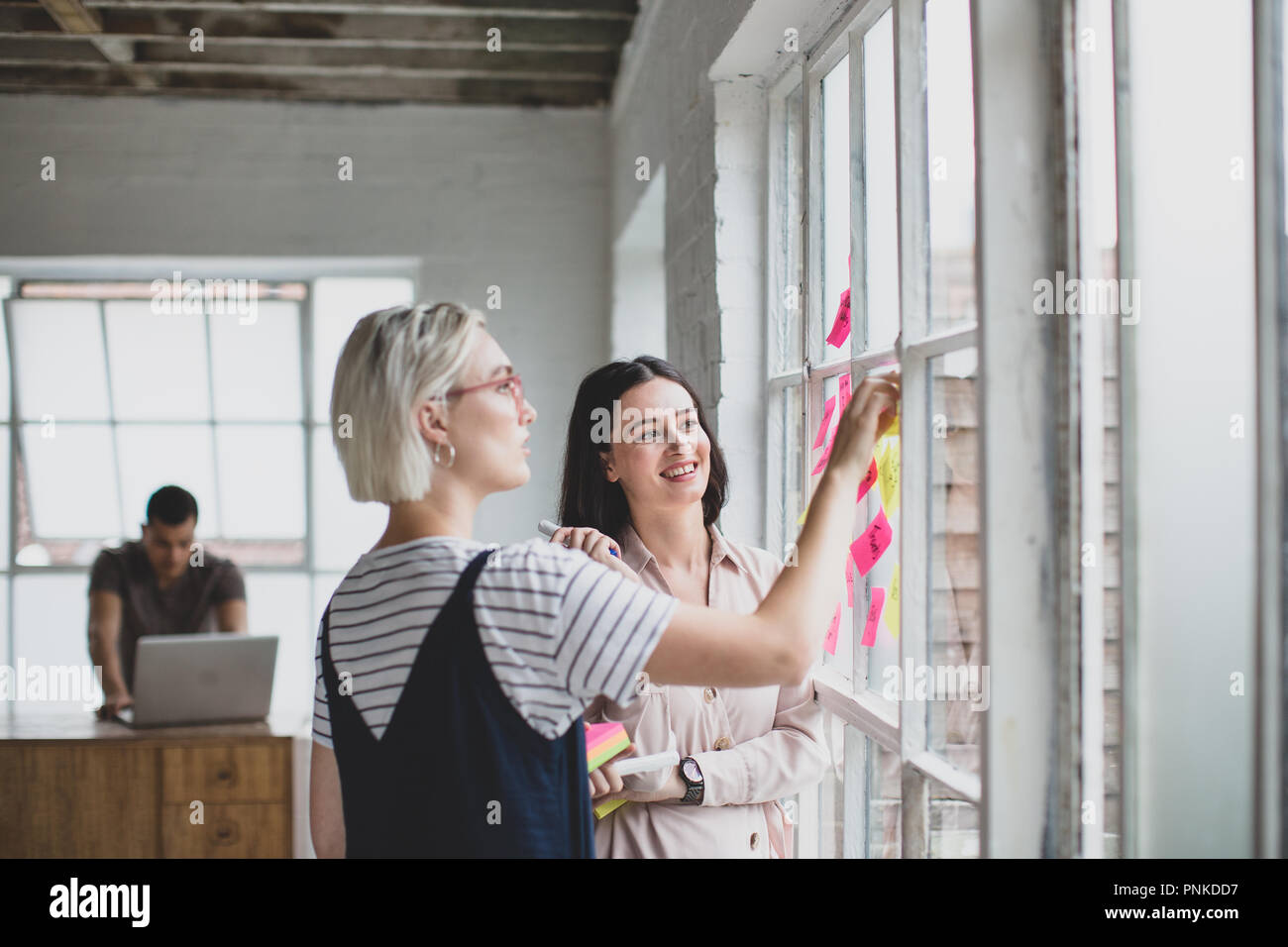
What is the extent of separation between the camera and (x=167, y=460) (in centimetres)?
484

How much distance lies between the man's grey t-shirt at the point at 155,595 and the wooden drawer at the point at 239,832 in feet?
2.58

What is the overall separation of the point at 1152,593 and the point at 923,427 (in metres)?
0.47

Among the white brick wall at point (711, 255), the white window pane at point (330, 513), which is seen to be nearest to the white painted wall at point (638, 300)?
the white brick wall at point (711, 255)

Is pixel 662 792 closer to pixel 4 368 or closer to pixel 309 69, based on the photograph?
pixel 309 69

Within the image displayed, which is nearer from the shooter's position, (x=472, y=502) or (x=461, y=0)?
(x=472, y=502)

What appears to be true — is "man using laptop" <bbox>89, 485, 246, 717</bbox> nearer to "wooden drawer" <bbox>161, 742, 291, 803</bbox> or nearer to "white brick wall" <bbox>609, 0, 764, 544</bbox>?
"wooden drawer" <bbox>161, 742, 291, 803</bbox>

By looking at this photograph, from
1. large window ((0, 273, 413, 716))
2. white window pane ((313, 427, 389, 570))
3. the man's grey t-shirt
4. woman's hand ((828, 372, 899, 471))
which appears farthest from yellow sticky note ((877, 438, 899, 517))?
white window pane ((313, 427, 389, 570))

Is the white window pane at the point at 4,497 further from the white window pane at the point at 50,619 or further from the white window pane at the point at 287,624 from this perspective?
the white window pane at the point at 287,624

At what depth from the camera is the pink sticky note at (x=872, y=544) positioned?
5.27 ft

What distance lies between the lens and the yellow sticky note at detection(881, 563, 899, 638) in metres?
1.54
